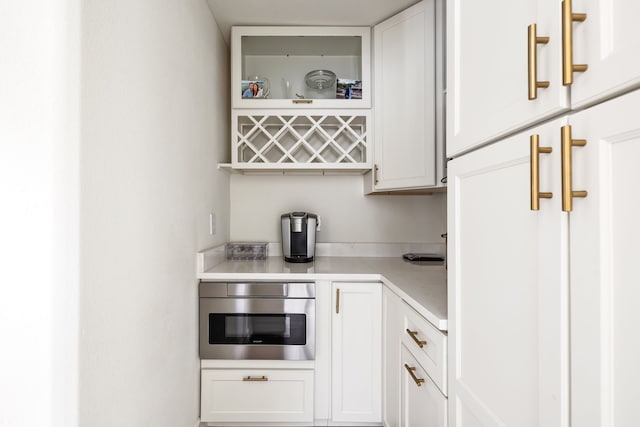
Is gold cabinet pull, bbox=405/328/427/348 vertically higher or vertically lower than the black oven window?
A: higher

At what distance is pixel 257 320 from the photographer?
1.73 meters

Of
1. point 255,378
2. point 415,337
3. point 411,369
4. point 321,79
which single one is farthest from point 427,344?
point 321,79

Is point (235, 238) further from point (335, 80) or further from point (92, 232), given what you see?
point (92, 232)

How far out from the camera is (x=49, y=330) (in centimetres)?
70

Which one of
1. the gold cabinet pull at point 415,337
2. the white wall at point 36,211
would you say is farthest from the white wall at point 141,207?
the gold cabinet pull at point 415,337

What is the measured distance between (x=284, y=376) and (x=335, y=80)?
176 cm

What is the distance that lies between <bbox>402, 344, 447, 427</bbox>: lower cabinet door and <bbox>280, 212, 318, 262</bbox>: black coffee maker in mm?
916

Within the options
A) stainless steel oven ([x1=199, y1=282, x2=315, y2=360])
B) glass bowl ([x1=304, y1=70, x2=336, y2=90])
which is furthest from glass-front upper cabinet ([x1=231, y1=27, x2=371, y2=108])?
stainless steel oven ([x1=199, y1=282, x2=315, y2=360])
